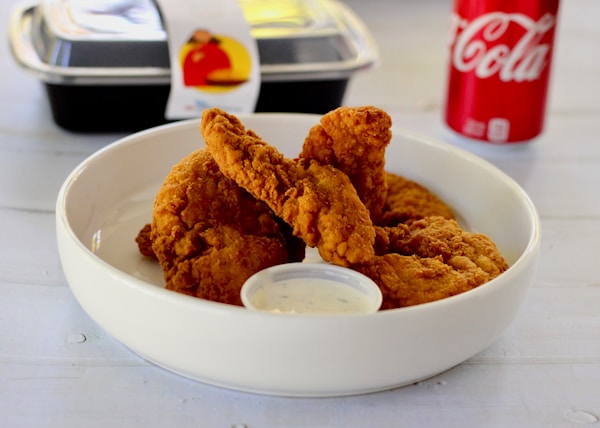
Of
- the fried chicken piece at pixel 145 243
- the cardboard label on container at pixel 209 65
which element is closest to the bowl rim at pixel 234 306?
the fried chicken piece at pixel 145 243

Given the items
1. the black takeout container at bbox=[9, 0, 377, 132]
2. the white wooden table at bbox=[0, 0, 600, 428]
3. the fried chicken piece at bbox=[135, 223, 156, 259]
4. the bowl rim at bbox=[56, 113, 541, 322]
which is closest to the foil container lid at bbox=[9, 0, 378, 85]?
the black takeout container at bbox=[9, 0, 377, 132]

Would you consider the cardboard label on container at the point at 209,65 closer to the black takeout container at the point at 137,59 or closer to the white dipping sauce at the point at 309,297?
the black takeout container at the point at 137,59

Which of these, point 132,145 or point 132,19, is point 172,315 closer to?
point 132,145

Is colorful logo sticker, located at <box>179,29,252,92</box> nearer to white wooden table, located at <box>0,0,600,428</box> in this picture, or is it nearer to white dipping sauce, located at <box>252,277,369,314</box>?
white wooden table, located at <box>0,0,600,428</box>

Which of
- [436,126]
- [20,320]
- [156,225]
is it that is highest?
[156,225]

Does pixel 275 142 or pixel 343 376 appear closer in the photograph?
pixel 343 376

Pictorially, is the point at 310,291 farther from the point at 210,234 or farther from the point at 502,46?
the point at 502,46

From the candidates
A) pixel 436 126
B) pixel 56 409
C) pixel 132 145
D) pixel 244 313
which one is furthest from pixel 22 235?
pixel 436 126
